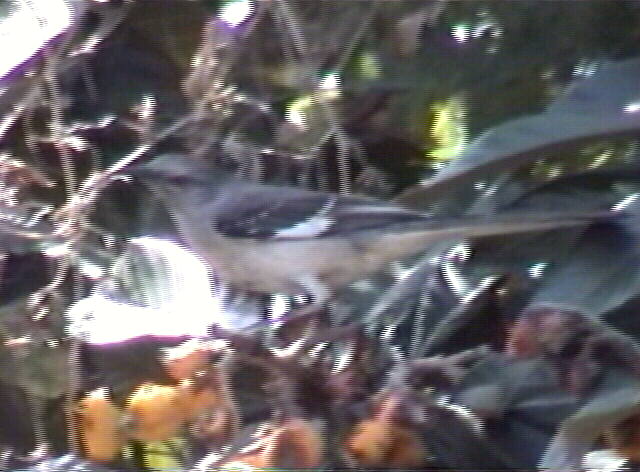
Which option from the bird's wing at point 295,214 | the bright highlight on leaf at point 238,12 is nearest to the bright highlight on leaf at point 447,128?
the bird's wing at point 295,214

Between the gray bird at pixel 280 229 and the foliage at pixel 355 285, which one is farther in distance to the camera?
the gray bird at pixel 280 229

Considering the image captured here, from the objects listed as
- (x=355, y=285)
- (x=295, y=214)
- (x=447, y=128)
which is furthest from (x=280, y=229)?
(x=447, y=128)

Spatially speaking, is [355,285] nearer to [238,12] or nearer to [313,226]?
[313,226]

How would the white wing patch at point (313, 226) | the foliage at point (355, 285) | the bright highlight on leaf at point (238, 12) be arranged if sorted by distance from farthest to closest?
the white wing patch at point (313, 226), the bright highlight on leaf at point (238, 12), the foliage at point (355, 285)

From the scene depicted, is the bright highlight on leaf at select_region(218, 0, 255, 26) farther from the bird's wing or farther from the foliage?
the bird's wing

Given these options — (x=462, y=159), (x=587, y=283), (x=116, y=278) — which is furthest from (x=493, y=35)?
(x=116, y=278)

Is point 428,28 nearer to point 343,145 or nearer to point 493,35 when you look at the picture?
point 493,35

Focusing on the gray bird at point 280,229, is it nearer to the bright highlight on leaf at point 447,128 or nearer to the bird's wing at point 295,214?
the bird's wing at point 295,214

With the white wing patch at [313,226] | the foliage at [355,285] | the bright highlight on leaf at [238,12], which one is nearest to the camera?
the foliage at [355,285]
